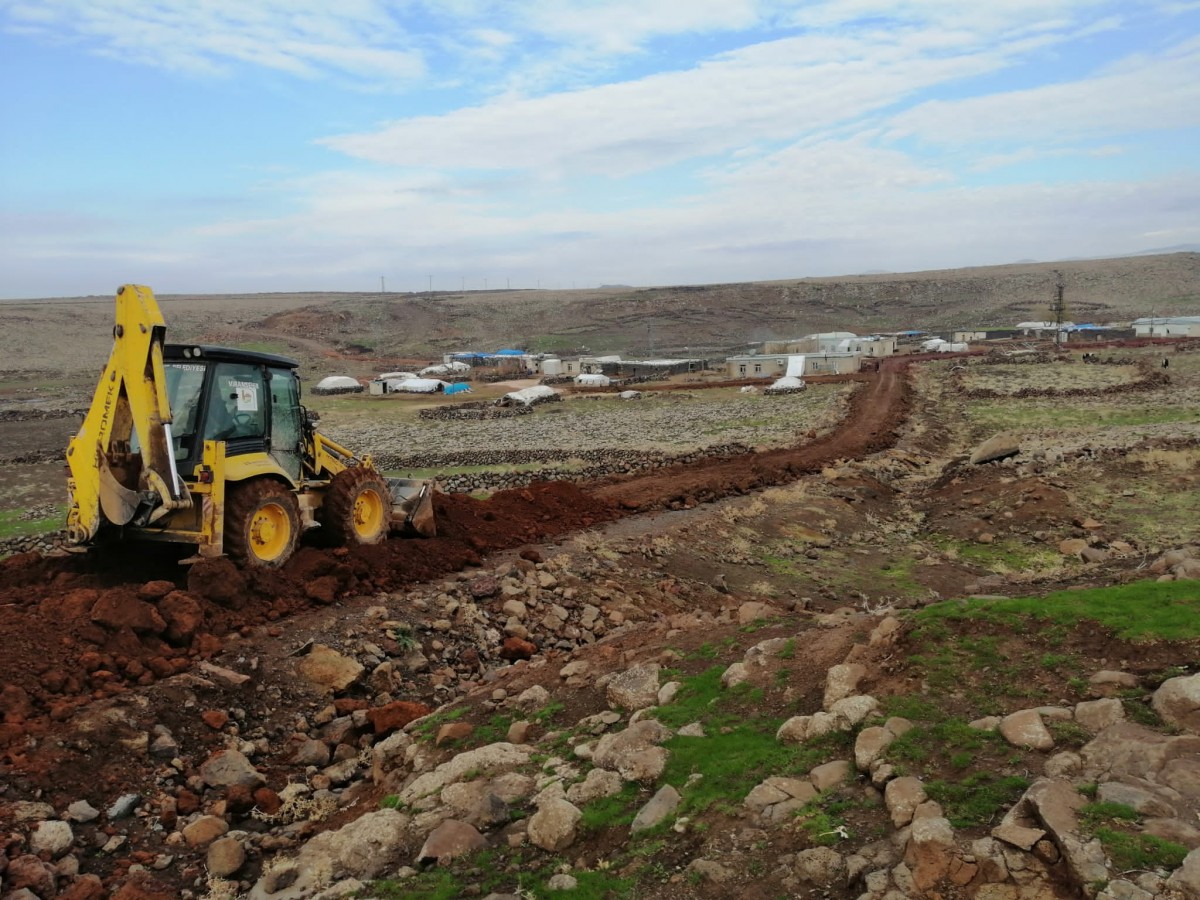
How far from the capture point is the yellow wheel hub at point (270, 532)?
1128 cm

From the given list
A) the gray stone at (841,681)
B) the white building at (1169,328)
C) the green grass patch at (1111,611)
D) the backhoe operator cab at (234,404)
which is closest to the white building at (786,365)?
the white building at (1169,328)

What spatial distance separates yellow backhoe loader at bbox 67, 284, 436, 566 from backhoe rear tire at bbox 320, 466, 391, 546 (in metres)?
0.02

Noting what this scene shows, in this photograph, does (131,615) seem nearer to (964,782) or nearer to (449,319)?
(964,782)

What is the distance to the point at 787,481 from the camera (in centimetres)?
2308

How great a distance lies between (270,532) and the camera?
37.9 ft

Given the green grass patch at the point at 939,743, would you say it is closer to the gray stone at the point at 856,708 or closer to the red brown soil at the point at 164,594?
the gray stone at the point at 856,708

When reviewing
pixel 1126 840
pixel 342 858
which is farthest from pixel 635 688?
pixel 1126 840

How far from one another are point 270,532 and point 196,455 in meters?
1.47

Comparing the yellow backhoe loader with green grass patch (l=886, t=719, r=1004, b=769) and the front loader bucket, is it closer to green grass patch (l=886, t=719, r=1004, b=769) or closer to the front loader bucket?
the front loader bucket

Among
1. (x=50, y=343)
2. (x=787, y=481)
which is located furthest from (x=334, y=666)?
(x=50, y=343)

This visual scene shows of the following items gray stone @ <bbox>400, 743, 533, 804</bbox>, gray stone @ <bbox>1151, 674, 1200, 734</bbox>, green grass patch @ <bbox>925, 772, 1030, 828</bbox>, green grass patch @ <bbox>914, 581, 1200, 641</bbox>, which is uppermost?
green grass patch @ <bbox>914, 581, 1200, 641</bbox>

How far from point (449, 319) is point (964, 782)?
478 feet

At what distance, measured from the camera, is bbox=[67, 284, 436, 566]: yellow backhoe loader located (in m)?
10.0

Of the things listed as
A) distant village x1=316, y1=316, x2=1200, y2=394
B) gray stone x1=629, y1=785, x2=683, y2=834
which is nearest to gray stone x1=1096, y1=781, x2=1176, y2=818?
gray stone x1=629, y1=785, x2=683, y2=834
